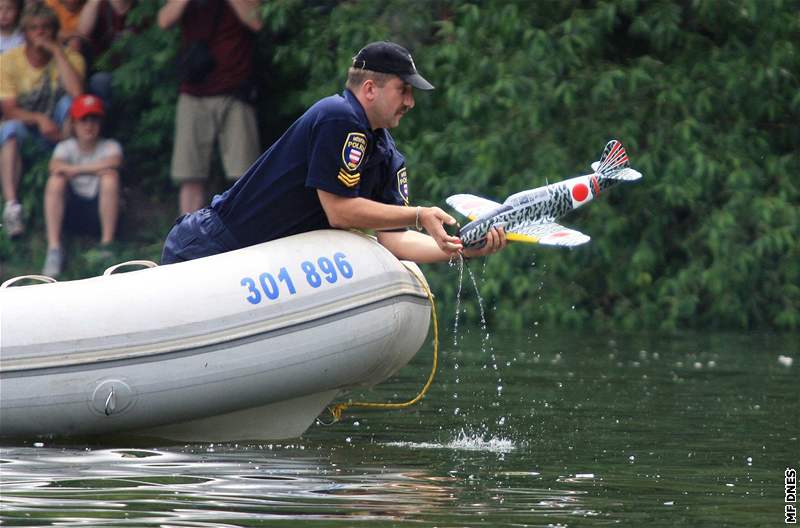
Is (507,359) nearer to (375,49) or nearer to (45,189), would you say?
(375,49)

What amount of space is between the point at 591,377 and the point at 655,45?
4.06m

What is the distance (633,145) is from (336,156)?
5.75 meters

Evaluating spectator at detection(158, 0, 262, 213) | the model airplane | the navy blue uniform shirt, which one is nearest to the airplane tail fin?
the model airplane

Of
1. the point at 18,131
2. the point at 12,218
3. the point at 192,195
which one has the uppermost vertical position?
the point at 18,131

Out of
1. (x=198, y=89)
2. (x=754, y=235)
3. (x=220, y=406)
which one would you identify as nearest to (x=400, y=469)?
(x=220, y=406)

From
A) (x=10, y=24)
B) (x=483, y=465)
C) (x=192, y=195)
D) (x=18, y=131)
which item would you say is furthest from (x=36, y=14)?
(x=483, y=465)

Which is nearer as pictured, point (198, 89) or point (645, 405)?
point (645, 405)

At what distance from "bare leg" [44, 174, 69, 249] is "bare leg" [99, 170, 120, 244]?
0.28 meters

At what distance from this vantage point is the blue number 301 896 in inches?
245

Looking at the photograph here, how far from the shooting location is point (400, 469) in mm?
5750

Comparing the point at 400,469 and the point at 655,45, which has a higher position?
the point at 655,45

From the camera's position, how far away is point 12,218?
44.6ft

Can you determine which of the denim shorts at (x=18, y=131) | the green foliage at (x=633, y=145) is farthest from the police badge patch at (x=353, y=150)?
the denim shorts at (x=18, y=131)

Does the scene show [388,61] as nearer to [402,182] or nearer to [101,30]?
[402,182]
